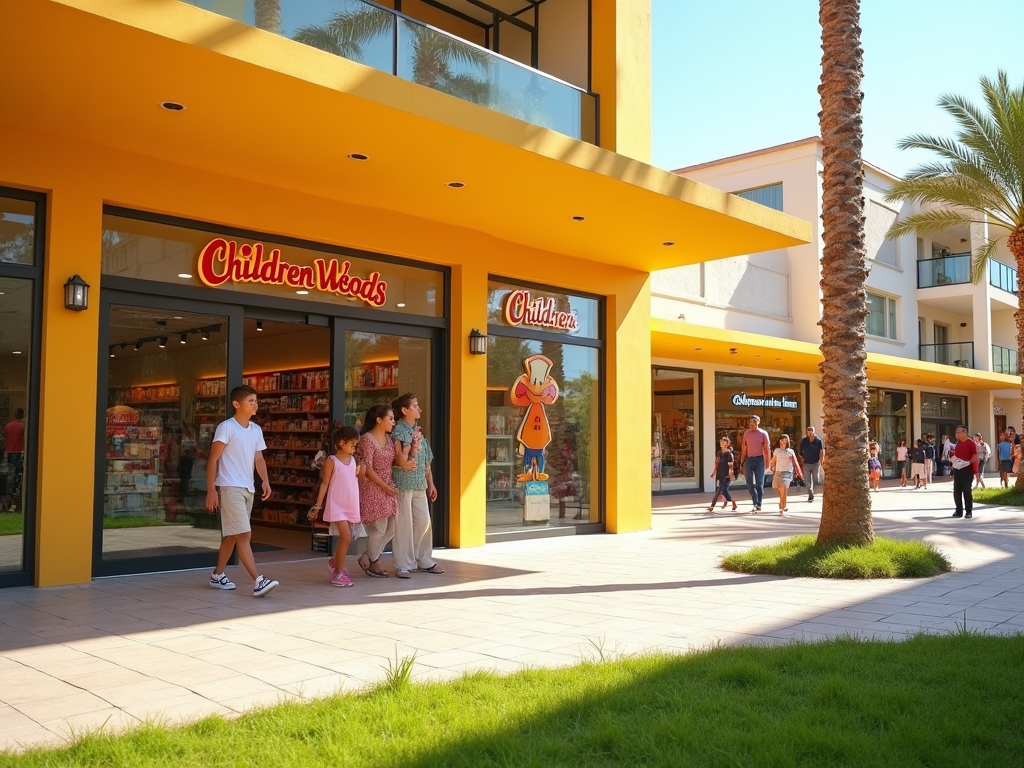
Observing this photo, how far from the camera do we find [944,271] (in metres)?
34.7

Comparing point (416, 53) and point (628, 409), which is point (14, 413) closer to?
point (416, 53)

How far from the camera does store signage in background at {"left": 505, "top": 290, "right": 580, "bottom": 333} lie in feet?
41.7

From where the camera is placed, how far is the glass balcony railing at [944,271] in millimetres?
34375

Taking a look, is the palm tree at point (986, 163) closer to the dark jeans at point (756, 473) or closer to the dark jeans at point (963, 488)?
the dark jeans at point (963, 488)

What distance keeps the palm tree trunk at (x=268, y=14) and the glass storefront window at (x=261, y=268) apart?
241cm

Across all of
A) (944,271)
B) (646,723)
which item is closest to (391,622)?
(646,723)

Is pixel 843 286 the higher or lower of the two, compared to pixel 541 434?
higher

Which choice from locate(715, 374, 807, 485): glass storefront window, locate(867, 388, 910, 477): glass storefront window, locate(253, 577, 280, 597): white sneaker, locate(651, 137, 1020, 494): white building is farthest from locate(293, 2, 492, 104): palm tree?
locate(867, 388, 910, 477): glass storefront window

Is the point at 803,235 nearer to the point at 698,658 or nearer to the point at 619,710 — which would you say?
the point at 698,658

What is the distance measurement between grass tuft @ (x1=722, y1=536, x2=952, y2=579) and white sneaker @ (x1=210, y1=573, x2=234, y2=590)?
5.26 meters

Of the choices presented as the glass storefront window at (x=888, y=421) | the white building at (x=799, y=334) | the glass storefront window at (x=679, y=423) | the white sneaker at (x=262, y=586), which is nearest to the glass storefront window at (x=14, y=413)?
the white sneaker at (x=262, y=586)

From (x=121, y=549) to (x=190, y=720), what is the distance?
5.28 m

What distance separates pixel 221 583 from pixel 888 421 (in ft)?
97.8

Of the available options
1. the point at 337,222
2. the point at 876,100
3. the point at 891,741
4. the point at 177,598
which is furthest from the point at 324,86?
the point at 876,100
